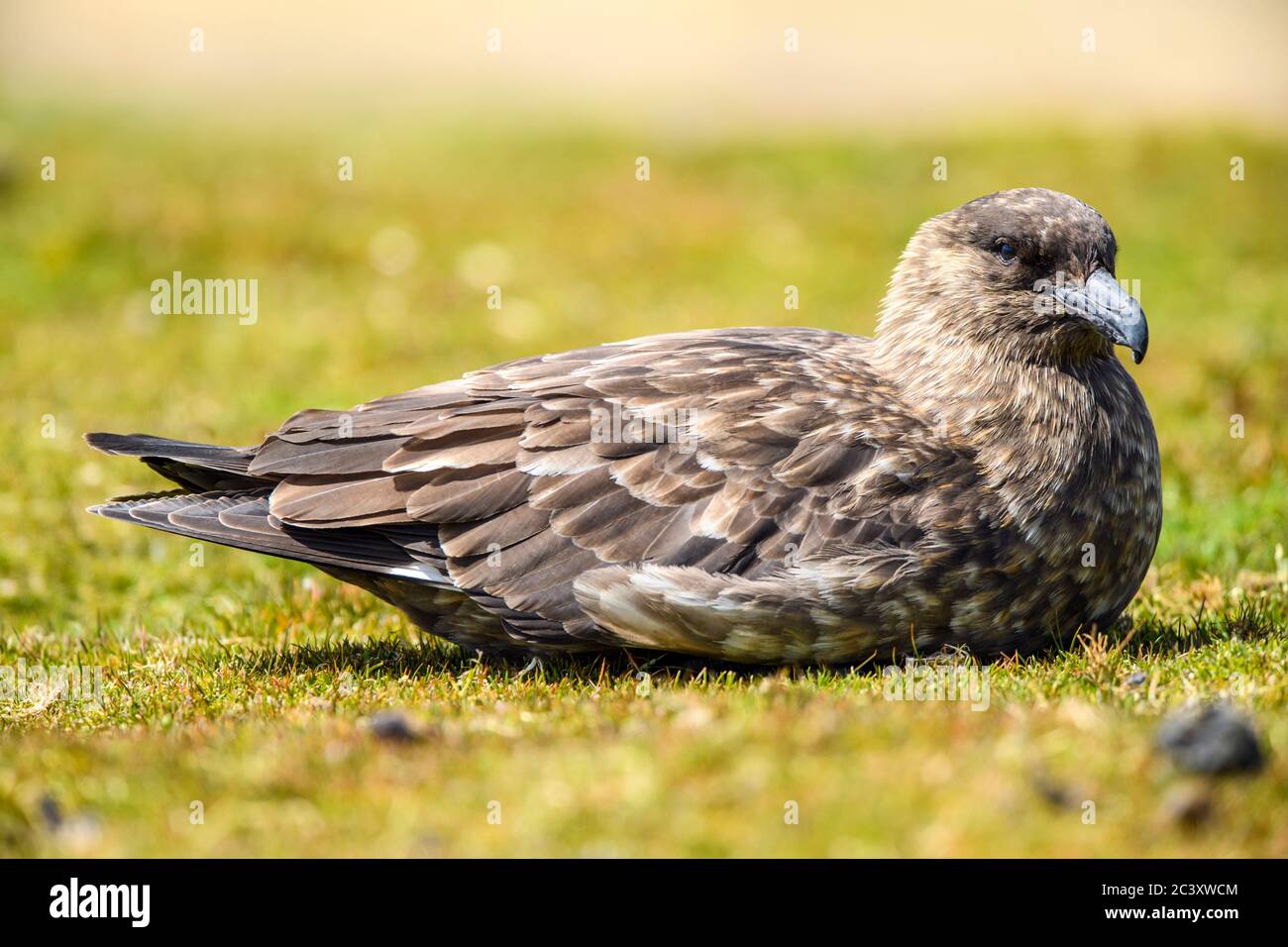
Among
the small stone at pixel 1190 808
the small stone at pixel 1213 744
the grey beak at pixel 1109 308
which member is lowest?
the small stone at pixel 1190 808

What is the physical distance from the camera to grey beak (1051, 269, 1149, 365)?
471cm

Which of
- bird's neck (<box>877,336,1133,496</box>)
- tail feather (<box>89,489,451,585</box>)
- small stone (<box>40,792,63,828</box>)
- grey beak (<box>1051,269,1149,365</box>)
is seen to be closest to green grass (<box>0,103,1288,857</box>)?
small stone (<box>40,792,63,828</box>)

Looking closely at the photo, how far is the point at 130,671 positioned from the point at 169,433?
11.0 feet

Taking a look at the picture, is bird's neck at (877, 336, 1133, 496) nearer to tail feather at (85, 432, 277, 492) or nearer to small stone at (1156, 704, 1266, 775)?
small stone at (1156, 704, 1266, 775)

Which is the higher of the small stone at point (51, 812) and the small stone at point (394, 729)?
the small stone at point (394, 729)

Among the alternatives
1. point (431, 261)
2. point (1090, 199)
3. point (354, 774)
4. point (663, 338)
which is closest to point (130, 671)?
point (354, 774)

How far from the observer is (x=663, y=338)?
218 inches

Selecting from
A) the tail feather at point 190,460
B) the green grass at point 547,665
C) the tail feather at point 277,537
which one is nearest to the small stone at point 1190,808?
the green grass at point 547,665

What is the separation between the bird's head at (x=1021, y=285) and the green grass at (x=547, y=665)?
1097mm

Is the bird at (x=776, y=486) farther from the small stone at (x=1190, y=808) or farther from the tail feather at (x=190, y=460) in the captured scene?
the small stone at (x=1190, y=808)

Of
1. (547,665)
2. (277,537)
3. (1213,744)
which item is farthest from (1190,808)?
(277,537)

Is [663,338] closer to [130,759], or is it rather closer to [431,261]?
[130,759]

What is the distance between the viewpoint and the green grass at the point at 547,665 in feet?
11.4

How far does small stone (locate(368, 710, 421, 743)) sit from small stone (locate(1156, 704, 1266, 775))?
1970 mm
